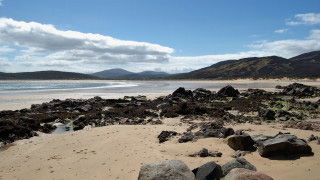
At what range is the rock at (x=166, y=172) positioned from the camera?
5.82 metres

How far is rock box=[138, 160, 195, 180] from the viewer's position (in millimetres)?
5820

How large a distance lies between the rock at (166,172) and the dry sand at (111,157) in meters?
1.14

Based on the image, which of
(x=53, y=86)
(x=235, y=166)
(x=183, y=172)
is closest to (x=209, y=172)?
(x=183, y=172)

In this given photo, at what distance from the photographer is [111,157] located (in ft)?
29.3

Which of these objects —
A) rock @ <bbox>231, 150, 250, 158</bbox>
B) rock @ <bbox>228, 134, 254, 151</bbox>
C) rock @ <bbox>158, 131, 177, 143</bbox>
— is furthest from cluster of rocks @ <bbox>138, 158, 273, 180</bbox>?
rock @ <bbox>158, 131, 177, 143</bbox>

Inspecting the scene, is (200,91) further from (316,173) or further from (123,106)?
(316,173)

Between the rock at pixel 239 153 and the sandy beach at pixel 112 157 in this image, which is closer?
the sandy beach at pixel 112 157

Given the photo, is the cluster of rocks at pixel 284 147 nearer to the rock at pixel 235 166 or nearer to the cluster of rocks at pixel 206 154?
the cluster of rocks at pixel 206 154

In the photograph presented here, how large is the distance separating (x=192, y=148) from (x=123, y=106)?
15914 mm

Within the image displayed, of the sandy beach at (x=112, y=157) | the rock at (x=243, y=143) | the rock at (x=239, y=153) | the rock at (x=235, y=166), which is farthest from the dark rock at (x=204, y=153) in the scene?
the rock at (x=235, y=166)

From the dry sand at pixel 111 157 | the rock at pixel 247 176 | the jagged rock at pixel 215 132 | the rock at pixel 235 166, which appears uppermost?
the rock at pixel 247 176

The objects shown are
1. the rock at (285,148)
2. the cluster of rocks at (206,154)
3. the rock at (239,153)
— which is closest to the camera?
the rock at (285,148)

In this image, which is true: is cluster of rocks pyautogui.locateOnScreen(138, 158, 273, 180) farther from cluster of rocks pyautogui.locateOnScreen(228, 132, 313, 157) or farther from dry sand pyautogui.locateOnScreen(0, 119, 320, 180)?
cluster of rocks pyautogui.locateOnScreen(228, 132, 313, 157)

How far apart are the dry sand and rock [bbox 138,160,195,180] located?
1144 mm
